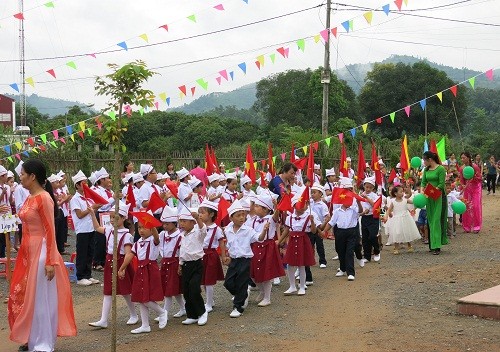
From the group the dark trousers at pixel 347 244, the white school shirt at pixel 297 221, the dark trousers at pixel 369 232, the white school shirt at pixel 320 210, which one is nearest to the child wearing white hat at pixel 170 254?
the white school shirt at pixel 297 221

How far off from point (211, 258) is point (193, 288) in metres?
0.76

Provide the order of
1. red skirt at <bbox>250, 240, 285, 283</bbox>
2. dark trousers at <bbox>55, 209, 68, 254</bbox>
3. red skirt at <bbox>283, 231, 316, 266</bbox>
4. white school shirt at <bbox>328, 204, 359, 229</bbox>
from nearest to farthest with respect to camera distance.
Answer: red skirt at <bbox>250, 240, 285, 283</bbox> < red skirt at <bbox>283, 231, 316, 266</bbox> < white school shirt at <bbox>328, 204, 359, 229</bbox> < dark trousers at <bbox>55, 209, 68, 254</bbox>

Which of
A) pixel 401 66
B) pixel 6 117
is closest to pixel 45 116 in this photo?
pixel 6 117

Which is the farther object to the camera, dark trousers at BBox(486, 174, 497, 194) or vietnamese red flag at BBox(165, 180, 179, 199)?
dark trousers at BBox(486, 174, 497, 194)

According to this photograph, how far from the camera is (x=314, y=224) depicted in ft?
35.7

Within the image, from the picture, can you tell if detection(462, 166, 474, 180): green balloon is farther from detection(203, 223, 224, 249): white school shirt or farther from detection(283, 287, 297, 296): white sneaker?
detection(203, 223, 224, 249): white school shirt

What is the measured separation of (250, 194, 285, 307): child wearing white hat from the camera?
9.85 m

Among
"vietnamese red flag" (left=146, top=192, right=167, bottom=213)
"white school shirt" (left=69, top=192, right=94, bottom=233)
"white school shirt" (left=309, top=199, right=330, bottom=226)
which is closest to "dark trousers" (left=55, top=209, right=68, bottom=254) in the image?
"white school shirt" (left=69, top=192, right=94, bottom=233)

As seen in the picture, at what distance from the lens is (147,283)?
28.0ft

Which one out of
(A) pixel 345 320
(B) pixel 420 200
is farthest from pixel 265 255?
(B) pixel 420 200

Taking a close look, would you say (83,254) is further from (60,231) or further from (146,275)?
(146,275)

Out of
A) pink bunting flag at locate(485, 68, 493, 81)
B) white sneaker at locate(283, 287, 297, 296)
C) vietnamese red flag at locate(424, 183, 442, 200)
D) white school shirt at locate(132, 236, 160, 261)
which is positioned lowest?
white sneaker at locate(283, 287, 297, 296)

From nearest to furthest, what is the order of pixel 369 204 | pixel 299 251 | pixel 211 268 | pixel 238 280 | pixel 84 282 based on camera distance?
pixel 238 280 < pixel 211 268 < pixel 299 251 < pixel 84 282 < pixel 369 204

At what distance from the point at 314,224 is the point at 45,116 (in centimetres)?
5505
